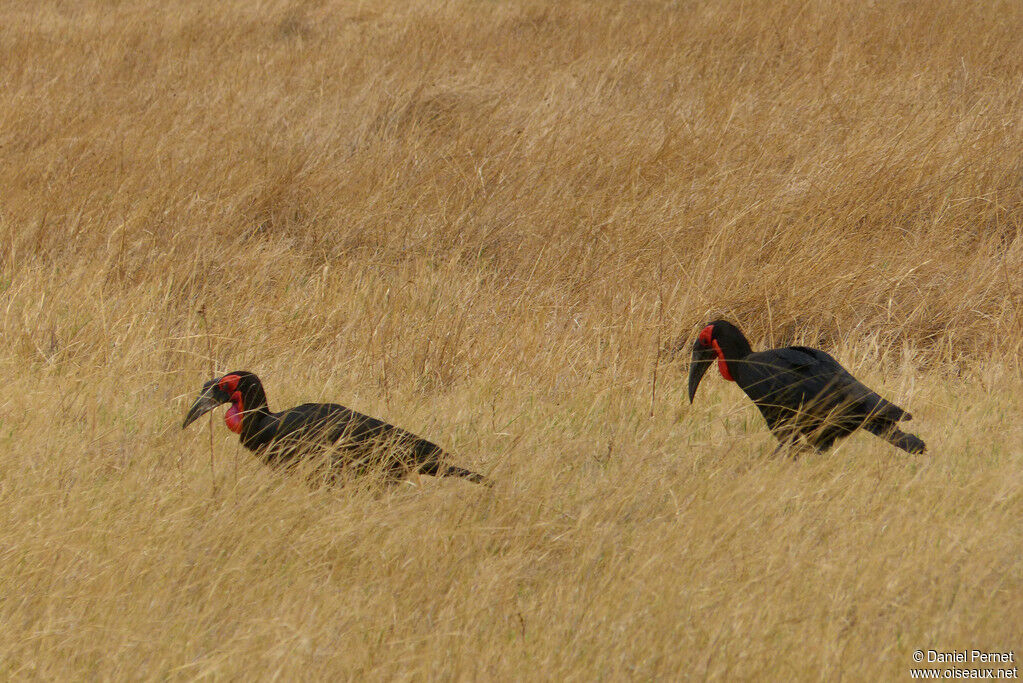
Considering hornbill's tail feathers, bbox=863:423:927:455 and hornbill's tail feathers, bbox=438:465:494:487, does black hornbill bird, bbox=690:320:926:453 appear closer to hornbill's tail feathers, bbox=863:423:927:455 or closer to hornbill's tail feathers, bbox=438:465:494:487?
hornbill's tail feathers, bbox=863:423:927:455

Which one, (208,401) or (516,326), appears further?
(516,326)

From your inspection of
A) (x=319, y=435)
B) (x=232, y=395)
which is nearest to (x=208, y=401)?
(x=232, y=395)

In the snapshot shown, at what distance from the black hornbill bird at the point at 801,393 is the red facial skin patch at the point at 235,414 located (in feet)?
4.94

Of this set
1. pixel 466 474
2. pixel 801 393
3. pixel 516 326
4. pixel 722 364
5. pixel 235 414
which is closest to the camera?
pixel 466 474

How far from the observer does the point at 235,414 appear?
3.23m

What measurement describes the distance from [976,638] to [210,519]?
1876 millimetres

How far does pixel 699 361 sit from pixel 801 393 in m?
0.40

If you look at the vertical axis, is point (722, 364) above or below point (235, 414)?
above

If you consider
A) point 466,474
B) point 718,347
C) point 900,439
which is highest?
point 718,347

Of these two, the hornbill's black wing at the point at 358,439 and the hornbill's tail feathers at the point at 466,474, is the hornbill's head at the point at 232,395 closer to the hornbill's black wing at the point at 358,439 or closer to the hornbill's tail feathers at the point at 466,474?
the hornbill's black wing at the point at 358,439

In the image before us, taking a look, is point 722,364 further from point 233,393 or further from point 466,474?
point 233,393

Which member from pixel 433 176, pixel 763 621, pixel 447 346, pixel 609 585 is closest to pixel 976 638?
pixel 763 621

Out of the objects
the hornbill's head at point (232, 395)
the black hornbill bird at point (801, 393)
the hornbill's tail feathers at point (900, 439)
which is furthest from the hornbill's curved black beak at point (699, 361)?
the hornbill's head at point (232, 395)

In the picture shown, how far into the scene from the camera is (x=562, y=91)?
7.54 m
